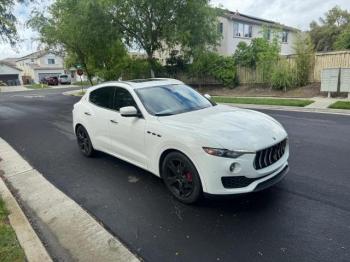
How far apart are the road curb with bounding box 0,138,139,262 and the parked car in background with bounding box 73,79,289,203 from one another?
116 cm

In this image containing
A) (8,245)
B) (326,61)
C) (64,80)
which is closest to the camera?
(8,245)

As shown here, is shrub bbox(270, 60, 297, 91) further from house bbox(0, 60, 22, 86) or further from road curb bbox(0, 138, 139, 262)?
house bbox(0, 60, 22, 86)

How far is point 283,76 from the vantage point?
653 inches

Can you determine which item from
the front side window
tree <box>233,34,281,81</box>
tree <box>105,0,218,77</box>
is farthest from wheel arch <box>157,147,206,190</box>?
tree <box>105,0,218,77</box>

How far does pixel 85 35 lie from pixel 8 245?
66.3 ft

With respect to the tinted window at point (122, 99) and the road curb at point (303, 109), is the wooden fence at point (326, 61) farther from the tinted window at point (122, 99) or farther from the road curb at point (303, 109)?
the tinted window at point (122, 99)

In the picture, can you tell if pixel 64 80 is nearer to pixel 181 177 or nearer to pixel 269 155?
pixel 181 177

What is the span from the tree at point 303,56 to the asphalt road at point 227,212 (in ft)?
37.3

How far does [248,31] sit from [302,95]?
18.9 m

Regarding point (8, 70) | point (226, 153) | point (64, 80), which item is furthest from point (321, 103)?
point (8, 70)

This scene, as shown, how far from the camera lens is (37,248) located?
320cm

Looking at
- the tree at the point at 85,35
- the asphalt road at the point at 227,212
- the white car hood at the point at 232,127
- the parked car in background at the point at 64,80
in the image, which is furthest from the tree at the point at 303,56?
the parked car in background at the point at 64,80

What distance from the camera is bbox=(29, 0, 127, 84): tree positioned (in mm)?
20281

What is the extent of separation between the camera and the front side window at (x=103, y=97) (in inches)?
213
